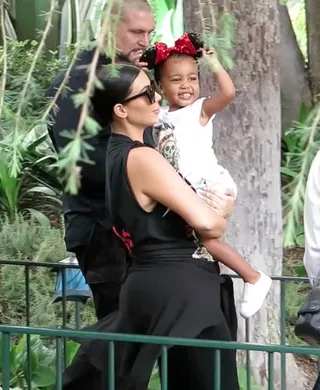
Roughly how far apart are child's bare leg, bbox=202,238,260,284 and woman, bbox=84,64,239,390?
0.12 ft

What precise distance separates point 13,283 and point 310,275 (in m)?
3.85

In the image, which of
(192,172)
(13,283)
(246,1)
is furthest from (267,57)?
(13,283)

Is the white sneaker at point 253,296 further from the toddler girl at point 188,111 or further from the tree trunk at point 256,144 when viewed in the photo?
the tree trunk at point 256,144

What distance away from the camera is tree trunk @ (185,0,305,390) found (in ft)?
13.6

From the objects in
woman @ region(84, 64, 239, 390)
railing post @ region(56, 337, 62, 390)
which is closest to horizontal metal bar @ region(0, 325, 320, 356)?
railing post @ region(56, 337, 62, 390)

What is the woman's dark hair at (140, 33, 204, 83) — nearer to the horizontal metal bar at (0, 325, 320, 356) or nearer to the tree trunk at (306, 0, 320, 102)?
the horizontal metal bar at (0, 325, 320, 356)

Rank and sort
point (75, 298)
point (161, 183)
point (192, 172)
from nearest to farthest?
point (161, 183)
point (192, 172)
point (75, 298)

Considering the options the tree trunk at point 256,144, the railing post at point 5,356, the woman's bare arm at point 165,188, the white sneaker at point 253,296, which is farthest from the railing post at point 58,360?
the tree trunk at point 256,144

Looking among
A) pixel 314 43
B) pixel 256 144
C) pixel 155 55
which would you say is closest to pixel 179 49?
pixel 155 55

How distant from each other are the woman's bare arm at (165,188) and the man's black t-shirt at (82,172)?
1.27 feet

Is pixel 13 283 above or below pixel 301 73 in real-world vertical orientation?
below

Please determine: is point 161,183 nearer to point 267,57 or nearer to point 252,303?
point 252,303

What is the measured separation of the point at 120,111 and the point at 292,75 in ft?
15.7

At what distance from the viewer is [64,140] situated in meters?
3.27
